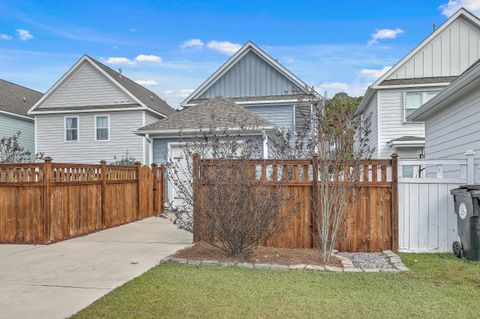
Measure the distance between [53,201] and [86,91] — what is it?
1258cm

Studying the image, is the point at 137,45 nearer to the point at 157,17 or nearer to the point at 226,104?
the point at 157,17

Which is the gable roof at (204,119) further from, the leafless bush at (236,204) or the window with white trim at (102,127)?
the leafless bush at (236,204)

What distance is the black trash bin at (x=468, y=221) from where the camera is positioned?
5.63 meters

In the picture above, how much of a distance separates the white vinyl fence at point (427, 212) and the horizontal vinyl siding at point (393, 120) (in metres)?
9.69

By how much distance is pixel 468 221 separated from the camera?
5.76m

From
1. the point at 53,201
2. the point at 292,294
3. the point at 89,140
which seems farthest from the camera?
the point at 89,140

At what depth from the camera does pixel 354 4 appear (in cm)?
1472

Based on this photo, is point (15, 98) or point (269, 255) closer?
point (269, 255)

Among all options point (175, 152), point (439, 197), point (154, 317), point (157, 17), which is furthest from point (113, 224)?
point (157, 17)

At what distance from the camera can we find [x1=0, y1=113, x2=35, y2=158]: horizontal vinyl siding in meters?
20.1

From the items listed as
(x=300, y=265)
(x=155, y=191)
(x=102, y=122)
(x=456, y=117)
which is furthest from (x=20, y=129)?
(x=456, y=117)

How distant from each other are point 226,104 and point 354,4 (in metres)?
6.12

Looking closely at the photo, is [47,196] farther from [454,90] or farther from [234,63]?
[234,63]

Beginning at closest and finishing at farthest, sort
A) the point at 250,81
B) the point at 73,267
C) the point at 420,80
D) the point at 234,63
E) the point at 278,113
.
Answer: the point at 73,267, the point at 420,80, the point at 278,113, the point at 250,81, the point at 234,63
